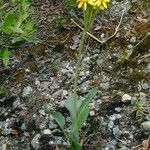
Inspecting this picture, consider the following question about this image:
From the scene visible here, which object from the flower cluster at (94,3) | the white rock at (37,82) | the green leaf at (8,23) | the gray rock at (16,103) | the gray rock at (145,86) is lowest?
the gray rock at (145,86)

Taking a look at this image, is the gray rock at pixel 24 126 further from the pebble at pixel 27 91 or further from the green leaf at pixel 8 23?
Answer: the green leaf at pixel 8 23

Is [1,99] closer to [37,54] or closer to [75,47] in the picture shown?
[37,54]

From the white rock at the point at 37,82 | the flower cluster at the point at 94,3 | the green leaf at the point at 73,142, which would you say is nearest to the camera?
the flower cluster at the point at 94,3

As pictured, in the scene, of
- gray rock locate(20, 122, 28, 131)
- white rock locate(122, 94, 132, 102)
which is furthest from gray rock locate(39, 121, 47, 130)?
white rock locate(122, 94, 132, 102)

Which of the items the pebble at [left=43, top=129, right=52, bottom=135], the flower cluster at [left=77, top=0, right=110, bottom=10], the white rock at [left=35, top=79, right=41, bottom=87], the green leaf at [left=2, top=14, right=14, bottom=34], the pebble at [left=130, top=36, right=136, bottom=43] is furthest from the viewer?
the pebble at [left=130, top=36, right=136, bottom=43]

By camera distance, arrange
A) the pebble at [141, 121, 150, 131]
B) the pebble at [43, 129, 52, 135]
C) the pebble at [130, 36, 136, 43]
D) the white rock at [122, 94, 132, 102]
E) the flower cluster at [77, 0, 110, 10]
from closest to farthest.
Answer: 1. the flower cluster at [77, 0, 110, 10]
2. the pebble at [141, 121, 150, 131]
3. the pebble at [43, 129, 52, 135]
4. the white rock at [122, 94, 132, 102]
5. the pebble at [130, 36, 136, 43]

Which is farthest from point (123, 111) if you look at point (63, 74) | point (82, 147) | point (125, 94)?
point (63, 74)

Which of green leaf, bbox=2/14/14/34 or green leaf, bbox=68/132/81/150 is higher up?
green leaf, bbox=2/14/14/34

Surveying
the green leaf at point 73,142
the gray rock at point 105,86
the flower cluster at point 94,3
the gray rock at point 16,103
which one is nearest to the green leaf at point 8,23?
the flower cluster at point 94,3

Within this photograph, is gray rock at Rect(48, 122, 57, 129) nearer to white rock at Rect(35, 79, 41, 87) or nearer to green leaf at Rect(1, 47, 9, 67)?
white rock at Rect(35, 79, 41, 87)

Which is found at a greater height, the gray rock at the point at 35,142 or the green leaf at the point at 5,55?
the green leaf at the point at 5,55
